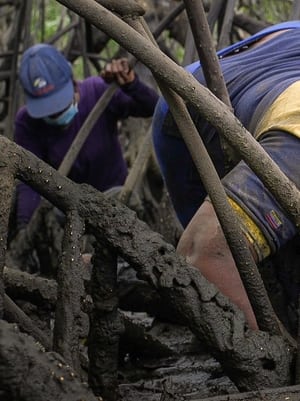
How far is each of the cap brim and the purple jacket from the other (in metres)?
0.11

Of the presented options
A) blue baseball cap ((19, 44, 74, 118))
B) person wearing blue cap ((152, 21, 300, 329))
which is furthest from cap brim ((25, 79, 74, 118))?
person wearing blue cap ((152, 21, 300, 329))

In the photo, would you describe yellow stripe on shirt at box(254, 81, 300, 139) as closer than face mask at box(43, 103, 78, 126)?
Yes

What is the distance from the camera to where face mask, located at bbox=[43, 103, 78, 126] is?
4.98 meters

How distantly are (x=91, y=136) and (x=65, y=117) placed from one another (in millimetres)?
177

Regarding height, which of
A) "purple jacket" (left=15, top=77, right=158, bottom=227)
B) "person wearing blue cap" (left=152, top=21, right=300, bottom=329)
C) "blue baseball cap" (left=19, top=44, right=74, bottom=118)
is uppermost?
"blue baseball cap" (left=19, top=44, right=74, bottom=118)

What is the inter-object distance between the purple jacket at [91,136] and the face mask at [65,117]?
6 centimetres

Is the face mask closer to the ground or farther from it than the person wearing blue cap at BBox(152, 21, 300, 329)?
farther from it

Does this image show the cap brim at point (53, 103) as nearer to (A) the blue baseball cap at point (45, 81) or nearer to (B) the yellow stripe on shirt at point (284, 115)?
(A) the blue baseball cap at point (45, 81)

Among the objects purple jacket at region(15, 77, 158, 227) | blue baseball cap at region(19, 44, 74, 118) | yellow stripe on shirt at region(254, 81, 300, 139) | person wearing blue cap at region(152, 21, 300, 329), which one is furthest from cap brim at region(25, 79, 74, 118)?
yellow stripe on shirt at region(254, 81, 300, 139)

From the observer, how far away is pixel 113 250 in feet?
5.91

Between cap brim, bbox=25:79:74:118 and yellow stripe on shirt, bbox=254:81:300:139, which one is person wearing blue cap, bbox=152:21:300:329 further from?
cap brim, bbox=25:79:74:118

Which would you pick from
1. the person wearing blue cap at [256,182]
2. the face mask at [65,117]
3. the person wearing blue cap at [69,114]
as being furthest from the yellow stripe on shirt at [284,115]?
the face mask at [65,117]

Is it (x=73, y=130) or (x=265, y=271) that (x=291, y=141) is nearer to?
(x=265, y=271)

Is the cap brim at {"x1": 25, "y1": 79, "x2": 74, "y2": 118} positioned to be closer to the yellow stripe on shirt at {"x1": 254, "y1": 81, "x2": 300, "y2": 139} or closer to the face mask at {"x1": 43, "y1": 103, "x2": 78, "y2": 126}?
the face mask at {"x1": 43, "y1": 103, "x2": 78, "y2": 126}
